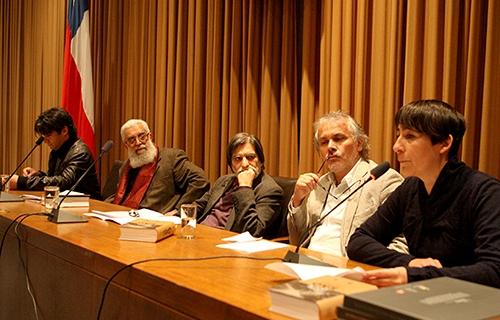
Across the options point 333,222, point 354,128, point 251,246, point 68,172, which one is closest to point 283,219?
point 333,222

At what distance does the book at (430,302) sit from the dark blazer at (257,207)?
180 cm

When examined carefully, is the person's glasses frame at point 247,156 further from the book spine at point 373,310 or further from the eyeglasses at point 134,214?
the book spine at point 373,310

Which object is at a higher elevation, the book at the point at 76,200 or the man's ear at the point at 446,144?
Result: the man's ear at the point at 446,144

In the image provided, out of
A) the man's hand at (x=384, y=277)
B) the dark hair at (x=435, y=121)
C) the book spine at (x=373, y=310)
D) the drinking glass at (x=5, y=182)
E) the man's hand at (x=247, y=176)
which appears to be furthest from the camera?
the drinking glass at (x=5, y=182)

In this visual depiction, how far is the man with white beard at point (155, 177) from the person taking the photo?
3.84 m

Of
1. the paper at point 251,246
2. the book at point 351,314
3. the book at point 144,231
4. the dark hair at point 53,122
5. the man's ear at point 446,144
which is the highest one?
the man's ear at point 446,144

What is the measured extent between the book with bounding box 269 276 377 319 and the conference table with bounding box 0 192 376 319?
1.3 inches

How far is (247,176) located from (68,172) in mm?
1585

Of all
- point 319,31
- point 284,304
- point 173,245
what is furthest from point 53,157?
point 284,304

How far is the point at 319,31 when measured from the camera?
353 cm

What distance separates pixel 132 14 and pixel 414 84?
10.1ft

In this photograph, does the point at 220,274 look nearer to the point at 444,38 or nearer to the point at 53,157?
the point at 444,38

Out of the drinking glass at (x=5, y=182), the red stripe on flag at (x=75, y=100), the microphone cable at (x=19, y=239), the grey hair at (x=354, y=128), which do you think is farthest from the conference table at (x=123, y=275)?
the red stripe on flag at (x=75, y=100)

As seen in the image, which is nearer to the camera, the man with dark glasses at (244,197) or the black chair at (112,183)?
the man with dark glasses at (244,197)
